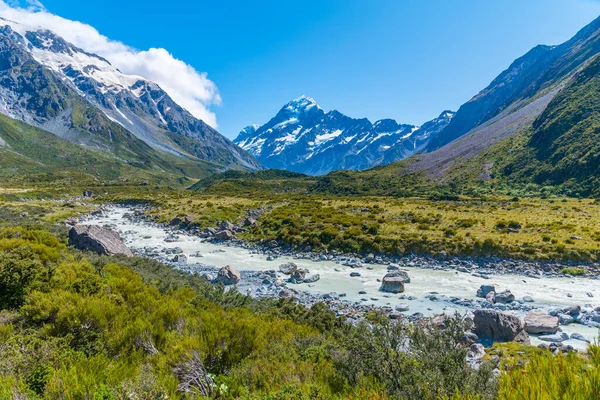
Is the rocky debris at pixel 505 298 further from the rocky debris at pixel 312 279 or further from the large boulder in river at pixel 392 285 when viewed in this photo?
the rocky debris at pixel 312 279

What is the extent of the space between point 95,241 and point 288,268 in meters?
13.3

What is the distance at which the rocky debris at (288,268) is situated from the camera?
76.7 feet

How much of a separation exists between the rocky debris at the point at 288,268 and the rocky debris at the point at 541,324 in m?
14.1

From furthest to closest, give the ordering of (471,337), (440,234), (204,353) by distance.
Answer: (440,234), (471,337), (204,353)

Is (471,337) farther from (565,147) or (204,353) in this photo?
(565,147)

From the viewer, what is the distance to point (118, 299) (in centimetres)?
830

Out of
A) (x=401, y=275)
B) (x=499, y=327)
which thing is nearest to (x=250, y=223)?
(x=401, y=275)

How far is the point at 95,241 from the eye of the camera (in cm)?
1995

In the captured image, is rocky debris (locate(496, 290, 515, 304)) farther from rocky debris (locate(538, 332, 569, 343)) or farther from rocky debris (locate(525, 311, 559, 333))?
rocky debris (locate(538, 332, 569, 343))

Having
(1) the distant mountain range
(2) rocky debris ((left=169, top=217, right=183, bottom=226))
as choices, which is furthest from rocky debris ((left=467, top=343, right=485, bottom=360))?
(1) the distant mountain range

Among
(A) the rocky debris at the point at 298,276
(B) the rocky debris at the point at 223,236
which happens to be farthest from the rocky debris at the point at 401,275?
(B) the rocky debris at the point at 223,236

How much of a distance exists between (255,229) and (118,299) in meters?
30.4

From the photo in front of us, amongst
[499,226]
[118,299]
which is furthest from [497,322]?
[499,226]

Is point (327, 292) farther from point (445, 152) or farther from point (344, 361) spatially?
point (445, 152)
